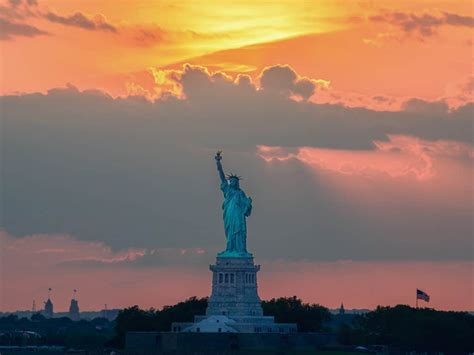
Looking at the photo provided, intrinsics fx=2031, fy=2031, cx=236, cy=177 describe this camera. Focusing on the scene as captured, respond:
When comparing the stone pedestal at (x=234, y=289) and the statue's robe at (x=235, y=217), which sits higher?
the statue's robe at (x=235, y=217)

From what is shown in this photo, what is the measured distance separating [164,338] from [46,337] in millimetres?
53596

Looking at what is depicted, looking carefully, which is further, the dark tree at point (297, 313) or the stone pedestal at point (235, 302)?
the dark tree at point (297, 313)

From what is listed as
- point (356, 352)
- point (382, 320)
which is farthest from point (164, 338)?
point (382, 320)

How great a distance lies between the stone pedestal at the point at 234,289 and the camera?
148625mm

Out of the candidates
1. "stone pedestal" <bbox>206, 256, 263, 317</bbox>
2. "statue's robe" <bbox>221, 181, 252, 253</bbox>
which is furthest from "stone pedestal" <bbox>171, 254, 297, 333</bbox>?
"statue's robe" <bbox>221, 181, 252, 253</bbox>

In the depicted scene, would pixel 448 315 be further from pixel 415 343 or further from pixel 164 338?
pixel 164 338

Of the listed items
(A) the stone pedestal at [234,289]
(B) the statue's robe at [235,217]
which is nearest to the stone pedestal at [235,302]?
(A) the stone pedestal at [234,289]

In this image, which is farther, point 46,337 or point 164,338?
point 46,337

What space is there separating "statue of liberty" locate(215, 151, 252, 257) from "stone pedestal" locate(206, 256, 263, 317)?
1528 millimetres

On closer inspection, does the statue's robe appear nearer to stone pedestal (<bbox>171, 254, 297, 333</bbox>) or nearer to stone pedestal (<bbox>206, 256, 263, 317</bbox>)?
stone pedestal (<bbox>171, 254, 297, 333</bbox>)

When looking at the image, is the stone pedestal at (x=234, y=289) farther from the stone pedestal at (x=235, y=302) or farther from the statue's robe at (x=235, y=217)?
the statue's robe at (x=235, y=217)

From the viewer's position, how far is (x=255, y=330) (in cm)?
14625

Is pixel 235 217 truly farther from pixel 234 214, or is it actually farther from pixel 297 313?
pixel 297 313

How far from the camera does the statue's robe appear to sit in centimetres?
15150
